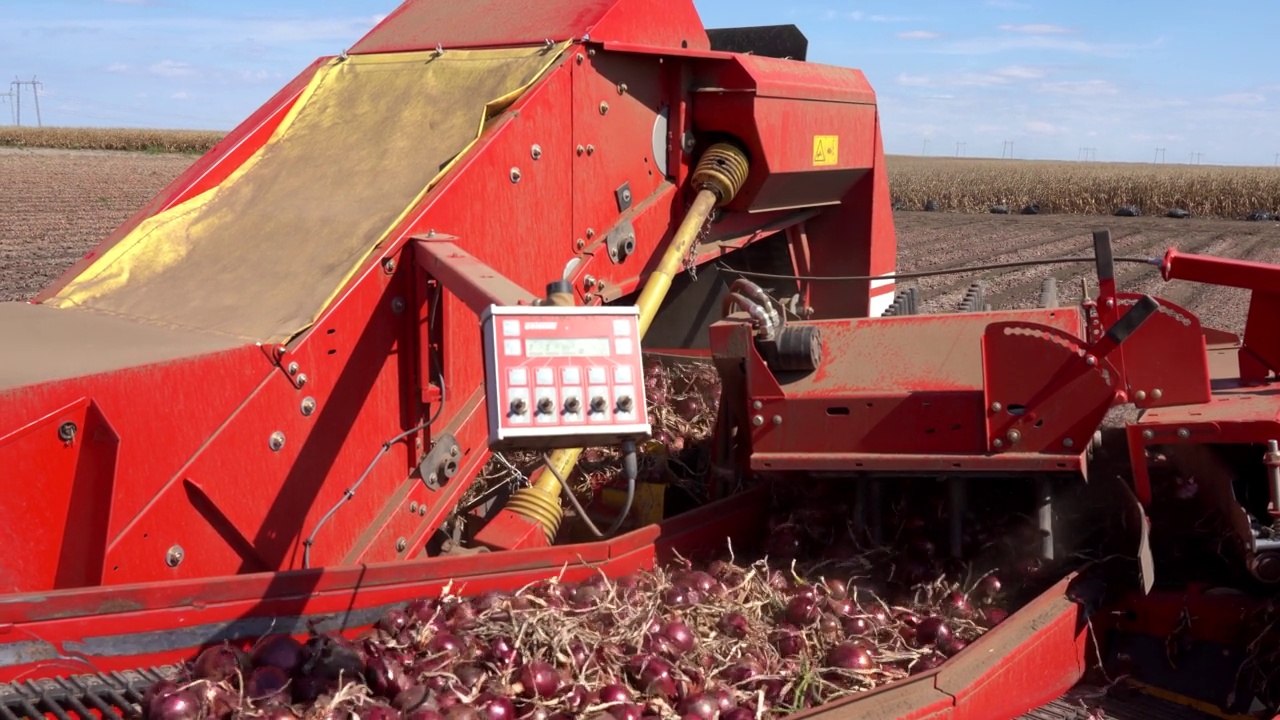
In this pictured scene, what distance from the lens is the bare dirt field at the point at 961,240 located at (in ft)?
40.6

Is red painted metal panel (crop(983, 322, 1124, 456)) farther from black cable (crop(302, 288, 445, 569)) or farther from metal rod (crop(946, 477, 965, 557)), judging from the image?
black cable (crop(302, 288, 445, 569))

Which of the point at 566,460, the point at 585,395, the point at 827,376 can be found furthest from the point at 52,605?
the point at 827,376

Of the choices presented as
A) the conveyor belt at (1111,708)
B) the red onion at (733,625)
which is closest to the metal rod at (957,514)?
the conveyor belt at (1111,708)

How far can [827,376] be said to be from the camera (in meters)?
3.83

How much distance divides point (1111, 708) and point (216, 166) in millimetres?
3254

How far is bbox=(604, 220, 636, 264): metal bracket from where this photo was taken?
13.4 feet

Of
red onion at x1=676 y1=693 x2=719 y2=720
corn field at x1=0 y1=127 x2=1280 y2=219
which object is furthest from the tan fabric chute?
corn field at x1=0 y1=127 x2=1280 y2=219

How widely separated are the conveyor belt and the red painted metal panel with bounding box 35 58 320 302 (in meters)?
3.03

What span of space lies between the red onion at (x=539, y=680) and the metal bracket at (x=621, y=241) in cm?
171

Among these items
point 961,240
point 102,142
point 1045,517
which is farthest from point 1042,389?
point 102,142

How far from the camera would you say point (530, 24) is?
4.09 m

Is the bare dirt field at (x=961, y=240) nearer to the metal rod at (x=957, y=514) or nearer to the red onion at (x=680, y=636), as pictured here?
the metal rod at (x=957, y=514)

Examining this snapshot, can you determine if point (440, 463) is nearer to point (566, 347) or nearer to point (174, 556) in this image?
point (174, 556)

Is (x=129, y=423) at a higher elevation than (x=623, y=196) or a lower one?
lower
